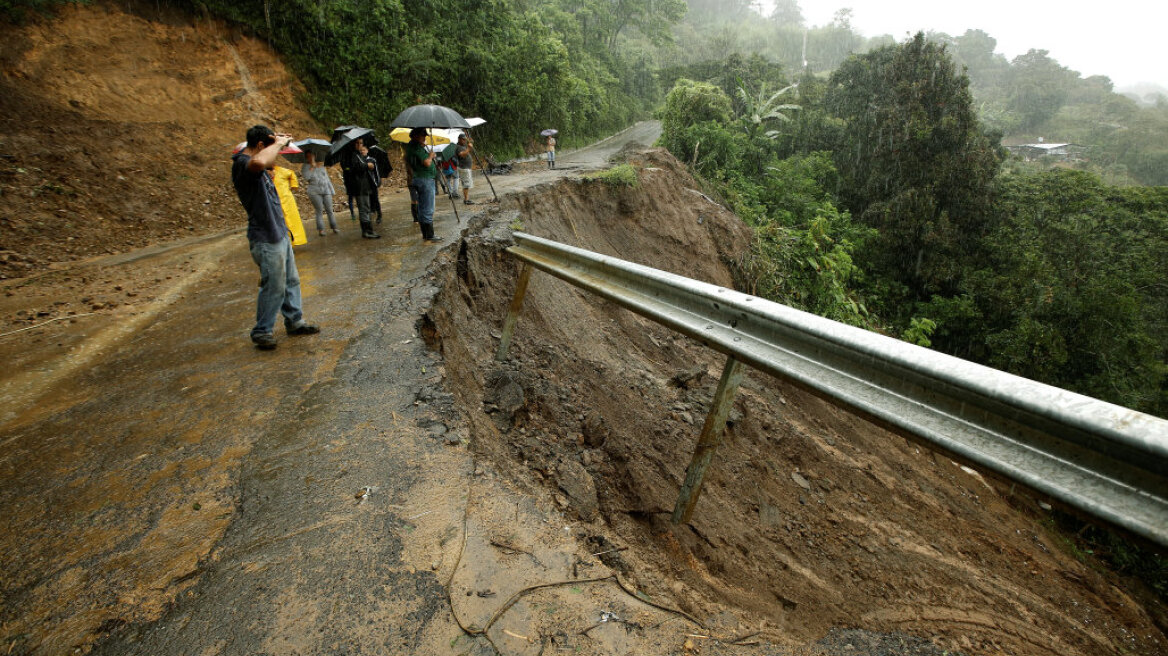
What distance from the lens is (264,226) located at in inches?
162

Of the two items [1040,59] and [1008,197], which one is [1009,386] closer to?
[1008,197]

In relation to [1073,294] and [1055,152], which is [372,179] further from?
[1055,152]

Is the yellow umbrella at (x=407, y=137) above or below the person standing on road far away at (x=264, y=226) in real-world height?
above

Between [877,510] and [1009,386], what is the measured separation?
4.58 m

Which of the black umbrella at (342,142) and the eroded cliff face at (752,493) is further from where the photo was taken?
→ the black umbrella at (342,142)

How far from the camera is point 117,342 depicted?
4613mm

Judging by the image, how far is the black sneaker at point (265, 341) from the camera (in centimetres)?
411

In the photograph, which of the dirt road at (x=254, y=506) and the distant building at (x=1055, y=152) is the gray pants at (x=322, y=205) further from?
the distant building at (x=1055, y=152)

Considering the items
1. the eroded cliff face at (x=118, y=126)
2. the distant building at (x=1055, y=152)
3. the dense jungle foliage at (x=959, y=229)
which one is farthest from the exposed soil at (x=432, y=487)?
the distant building at (x=1055, y=152)

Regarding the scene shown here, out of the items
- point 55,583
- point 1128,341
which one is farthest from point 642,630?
point 1128,341

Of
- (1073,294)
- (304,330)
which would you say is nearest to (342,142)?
(304,330)

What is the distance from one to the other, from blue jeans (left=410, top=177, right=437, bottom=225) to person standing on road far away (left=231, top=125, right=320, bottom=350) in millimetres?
2777

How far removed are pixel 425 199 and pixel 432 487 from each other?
18.0 ft

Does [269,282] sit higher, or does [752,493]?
[269,282]
